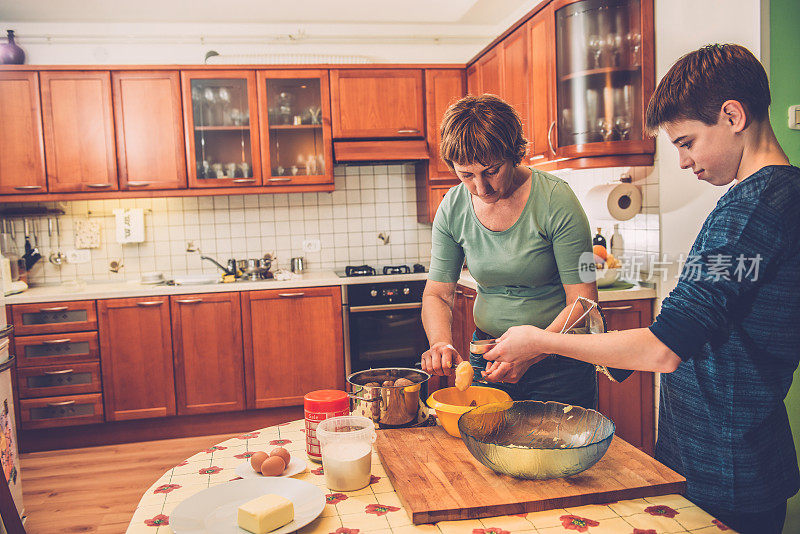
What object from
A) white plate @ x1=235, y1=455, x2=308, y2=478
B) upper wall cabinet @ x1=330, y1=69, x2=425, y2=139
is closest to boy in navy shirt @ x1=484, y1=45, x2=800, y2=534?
white plate @ x1=235, y1=455, x2=308, y2=478

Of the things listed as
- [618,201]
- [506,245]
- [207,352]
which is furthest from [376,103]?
[506,245]

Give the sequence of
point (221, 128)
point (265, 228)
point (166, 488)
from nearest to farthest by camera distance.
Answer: point (166, 488), point (221, 128), point (265, 228)

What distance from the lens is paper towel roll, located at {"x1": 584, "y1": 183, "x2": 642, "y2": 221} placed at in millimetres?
2787

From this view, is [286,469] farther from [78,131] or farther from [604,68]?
[78,131]

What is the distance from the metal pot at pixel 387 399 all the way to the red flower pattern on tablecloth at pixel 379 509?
0.96 feet

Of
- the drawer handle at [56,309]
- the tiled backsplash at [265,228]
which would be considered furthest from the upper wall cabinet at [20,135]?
the drawer handle at [56,309]

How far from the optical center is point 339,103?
3.85 meters

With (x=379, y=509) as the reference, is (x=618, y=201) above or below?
above

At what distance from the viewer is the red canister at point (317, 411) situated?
1.26m

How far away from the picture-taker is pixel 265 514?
0.95 m

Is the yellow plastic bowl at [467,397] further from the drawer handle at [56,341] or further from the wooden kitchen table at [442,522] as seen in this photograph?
the drawer handle at [56,341]

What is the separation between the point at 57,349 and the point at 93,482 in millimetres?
858

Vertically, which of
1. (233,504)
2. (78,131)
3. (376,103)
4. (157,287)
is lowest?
(233,504)

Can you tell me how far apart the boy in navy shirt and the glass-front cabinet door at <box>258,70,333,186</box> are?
9.19ft
